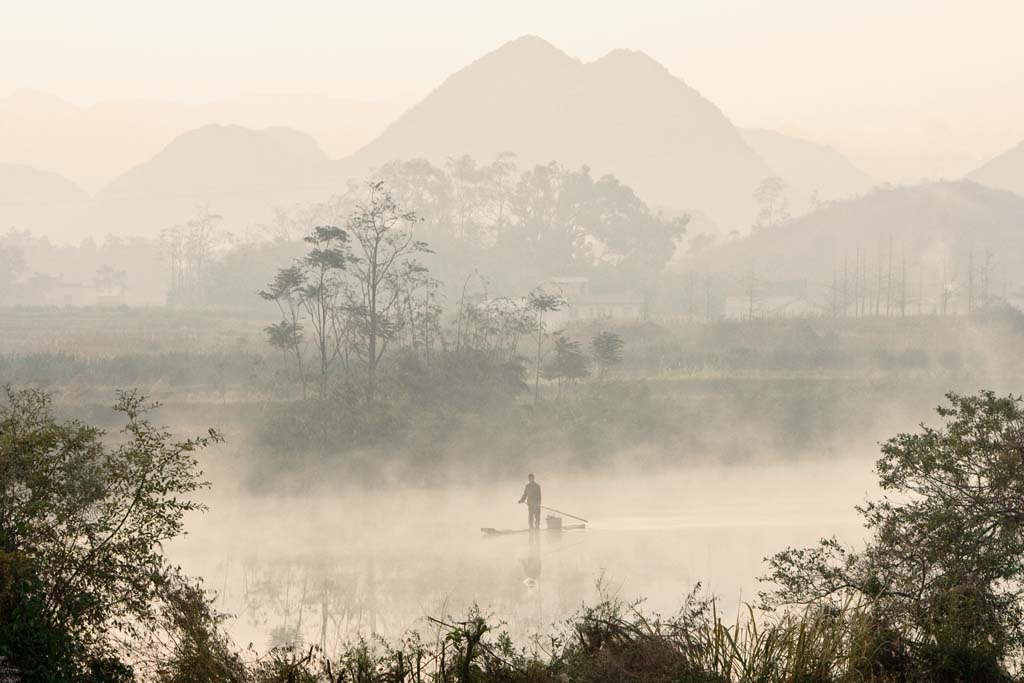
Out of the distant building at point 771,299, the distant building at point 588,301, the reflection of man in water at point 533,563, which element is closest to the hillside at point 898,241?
the distant building at point 771,299

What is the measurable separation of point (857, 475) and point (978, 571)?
3345 cm

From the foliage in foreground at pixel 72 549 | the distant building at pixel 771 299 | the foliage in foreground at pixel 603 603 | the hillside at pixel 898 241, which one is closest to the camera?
the foliage in foreground at pixel 603 603

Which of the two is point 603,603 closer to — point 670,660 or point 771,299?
point 670,660

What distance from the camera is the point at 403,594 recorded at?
2791 cm

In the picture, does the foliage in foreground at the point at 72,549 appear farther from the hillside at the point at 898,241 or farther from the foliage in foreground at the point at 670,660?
the hillside at the point at 898,241

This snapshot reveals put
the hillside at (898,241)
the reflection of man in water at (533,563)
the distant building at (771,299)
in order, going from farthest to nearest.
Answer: the hillside at (898,241), the distant building at (771,299), the reflection of man in water at (533,563)

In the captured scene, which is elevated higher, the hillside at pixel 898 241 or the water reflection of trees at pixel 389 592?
the hillside at pixel 898 241

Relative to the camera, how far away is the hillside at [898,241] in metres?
136

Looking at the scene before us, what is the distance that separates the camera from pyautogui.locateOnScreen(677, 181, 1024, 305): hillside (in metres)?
136

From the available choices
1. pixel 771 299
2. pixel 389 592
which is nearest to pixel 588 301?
pixel 771 299

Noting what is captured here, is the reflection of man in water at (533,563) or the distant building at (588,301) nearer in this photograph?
the reflection of man in water at (533,563)

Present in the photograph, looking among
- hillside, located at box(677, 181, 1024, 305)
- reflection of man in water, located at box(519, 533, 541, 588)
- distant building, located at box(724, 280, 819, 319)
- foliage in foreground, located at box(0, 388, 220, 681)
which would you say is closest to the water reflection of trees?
reflection of man in water, located at box(519, 533, 541, 588)

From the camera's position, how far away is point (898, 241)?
5802 inches

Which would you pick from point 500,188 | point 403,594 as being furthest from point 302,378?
point 500,188
